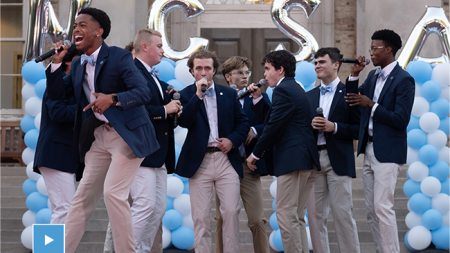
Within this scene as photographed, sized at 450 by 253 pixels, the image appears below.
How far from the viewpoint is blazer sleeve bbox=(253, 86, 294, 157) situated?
861 cm

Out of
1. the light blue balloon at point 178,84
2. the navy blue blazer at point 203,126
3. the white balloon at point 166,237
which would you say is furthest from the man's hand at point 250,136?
the white balloon at point 166,237

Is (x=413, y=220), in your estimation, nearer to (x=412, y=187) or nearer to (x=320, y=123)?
(x=412, y=187)

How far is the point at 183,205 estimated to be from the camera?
10.4 m

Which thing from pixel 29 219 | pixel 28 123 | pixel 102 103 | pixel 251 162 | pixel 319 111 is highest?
pixel 102 103

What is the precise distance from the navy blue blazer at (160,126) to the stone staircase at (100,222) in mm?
2609

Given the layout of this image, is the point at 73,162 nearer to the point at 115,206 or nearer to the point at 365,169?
the point at 115,206

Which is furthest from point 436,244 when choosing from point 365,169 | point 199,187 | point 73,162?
point 73,162

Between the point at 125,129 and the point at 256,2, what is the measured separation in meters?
10.7

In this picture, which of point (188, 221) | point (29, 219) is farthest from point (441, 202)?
point (29, 219)

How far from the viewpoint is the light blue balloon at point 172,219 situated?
10336 mm

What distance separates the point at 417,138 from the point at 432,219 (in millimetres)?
826

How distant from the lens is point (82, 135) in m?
7.37

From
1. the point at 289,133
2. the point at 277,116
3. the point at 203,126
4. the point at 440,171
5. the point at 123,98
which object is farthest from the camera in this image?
the point at 440,171

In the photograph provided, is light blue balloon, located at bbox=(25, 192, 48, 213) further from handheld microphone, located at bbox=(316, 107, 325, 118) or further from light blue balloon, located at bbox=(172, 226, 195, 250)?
handheld microphone, located at bbox=(316, 107, 325, 118)
